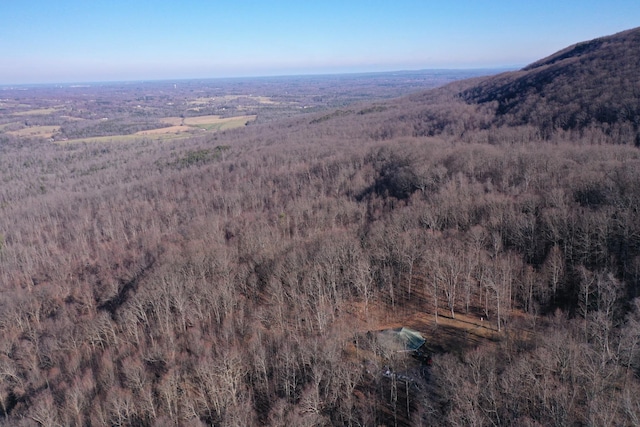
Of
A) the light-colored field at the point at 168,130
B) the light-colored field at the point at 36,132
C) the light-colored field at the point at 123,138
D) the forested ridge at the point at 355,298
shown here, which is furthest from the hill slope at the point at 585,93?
the light-colored field at the point at 36,132

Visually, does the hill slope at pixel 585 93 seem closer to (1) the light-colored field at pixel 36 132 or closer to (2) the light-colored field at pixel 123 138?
(2) the light-colored field at pixel 123 138

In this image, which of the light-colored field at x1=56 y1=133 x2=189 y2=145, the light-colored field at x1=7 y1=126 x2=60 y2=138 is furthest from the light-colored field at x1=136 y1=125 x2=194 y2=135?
the light-colored field at x1=7 y1=126 x2=60 y2=138

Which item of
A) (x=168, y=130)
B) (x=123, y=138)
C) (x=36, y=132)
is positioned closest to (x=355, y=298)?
(x=123, y=138)

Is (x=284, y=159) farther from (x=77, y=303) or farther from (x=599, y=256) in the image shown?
(x=599, y=256)

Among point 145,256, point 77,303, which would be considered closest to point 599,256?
point 145,256

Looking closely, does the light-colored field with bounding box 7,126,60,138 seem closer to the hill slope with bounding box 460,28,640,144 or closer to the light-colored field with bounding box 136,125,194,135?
the light-colored field with bounding box 136,125,194,135

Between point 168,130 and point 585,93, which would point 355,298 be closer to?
point 585,93
